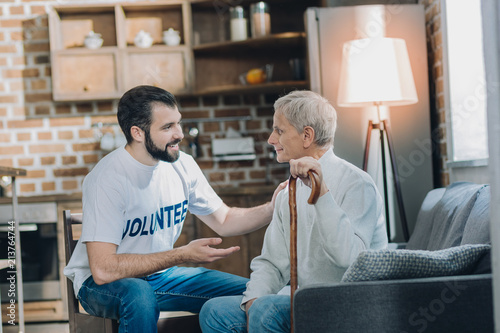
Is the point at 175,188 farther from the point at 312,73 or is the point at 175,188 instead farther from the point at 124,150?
the point at 312,73

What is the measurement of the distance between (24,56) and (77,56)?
0.51 metres

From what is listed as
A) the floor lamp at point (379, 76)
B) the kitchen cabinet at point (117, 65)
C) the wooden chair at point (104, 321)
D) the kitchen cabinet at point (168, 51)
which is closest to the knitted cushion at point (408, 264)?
the wooden chair at point (104, 321)

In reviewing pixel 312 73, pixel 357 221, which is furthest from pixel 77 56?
pixel 357 221

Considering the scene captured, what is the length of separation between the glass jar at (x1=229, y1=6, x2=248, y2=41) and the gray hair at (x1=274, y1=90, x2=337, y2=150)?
221 centimetres

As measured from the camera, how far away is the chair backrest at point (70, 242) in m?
2.13

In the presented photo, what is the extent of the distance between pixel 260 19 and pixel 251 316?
280 cm

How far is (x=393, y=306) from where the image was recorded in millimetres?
1285

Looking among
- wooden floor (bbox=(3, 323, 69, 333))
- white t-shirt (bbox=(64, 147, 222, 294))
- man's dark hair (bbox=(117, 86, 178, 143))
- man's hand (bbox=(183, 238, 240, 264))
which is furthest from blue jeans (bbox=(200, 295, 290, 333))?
wooden floor (bbox=(3, 323, 69, 333))

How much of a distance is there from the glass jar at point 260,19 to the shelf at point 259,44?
0.07 m

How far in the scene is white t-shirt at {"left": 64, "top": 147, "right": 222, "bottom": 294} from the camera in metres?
1.95

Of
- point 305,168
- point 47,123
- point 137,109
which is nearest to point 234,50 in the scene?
point 47,123

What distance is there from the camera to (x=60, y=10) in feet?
13.8

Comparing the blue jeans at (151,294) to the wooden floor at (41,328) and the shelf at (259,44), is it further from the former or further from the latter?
the shelf at (259,44)

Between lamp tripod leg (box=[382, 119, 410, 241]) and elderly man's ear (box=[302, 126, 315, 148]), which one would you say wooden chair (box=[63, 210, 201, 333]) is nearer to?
elderly man's ear (box=[302, 126, 315, 148])
